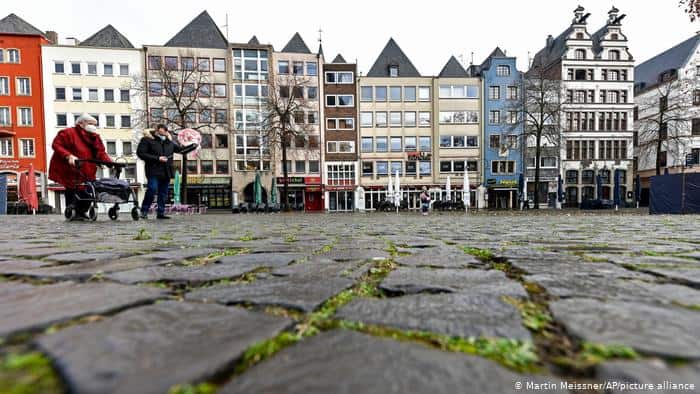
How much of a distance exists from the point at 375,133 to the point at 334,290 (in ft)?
121

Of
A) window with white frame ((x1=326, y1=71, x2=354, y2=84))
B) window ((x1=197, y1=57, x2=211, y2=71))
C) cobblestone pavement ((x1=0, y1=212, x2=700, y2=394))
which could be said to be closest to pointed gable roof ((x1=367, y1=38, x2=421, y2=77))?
window with white frame ((x1=326, y1=71, x2=354, y2=84))

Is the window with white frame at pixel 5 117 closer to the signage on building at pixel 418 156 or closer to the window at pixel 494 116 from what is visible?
the signage on building at pixel 418 156

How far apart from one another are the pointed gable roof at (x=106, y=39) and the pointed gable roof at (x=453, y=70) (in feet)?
108

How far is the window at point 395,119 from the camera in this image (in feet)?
124

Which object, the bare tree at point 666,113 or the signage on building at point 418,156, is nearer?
the bare tree at point 666,113

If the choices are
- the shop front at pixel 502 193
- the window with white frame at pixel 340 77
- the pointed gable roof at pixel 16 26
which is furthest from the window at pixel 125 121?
the shop front at pixel 502 193

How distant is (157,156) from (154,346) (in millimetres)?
8043

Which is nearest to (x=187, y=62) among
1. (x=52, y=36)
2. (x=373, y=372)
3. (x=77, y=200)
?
(x=52, y=36)

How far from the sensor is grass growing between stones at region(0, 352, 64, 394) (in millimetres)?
640

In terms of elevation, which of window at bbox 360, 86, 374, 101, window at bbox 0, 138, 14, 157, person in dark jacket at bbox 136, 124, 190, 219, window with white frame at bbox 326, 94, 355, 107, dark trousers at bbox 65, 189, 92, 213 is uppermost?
window at bbox 360, 86, 374, 101

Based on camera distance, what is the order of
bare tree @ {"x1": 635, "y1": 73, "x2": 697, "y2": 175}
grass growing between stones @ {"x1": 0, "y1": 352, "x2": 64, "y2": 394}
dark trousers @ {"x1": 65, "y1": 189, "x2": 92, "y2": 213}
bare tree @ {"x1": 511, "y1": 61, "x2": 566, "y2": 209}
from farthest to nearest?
bare tree @ {"x1": 635, "y1": 73, "x2": 697, "y2": 175} < bare tree @ {"x1": 511, "y1": 61, "x2": 566, "y2": 209} < dark trousers @ {"x1": 65, "y1": 189, "x2": 92, "y2": 213} < grass growing between stones @ {"x1": 0, "y1": 352, "x2": 64, "y2": 394}

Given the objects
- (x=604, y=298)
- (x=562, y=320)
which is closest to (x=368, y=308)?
(x=562, y=320)

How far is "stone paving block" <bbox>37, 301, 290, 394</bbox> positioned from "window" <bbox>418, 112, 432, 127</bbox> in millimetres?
38362

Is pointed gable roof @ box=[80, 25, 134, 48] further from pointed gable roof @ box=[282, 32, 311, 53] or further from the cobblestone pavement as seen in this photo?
the cobblestone pavement
